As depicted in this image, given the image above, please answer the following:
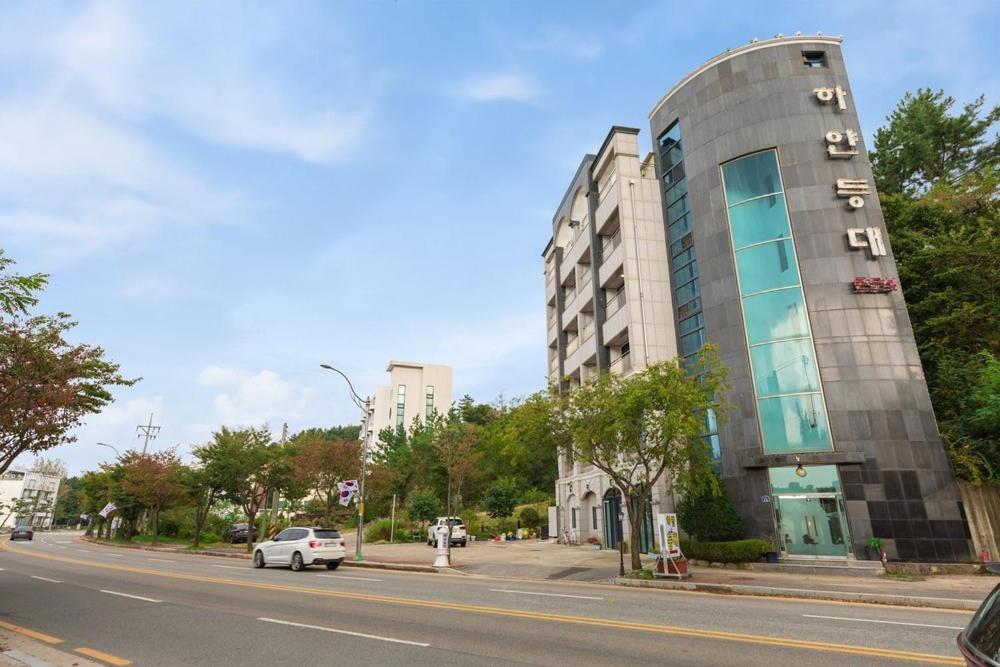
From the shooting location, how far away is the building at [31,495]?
114812mm

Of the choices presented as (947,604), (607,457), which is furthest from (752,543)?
(947,604)

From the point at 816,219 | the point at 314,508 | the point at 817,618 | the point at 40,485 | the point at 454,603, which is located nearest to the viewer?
the point at 817,618

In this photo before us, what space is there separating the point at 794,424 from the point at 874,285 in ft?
23.8

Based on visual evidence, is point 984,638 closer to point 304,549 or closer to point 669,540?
point 669,540

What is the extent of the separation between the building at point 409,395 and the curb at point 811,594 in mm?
76650

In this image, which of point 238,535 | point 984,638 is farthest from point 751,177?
point 238,535

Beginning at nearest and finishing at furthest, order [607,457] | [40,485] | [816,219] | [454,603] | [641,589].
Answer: [454,603] → [641,589] → [607,457] → [816,219] → [40,485]

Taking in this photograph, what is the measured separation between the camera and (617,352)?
34094mm

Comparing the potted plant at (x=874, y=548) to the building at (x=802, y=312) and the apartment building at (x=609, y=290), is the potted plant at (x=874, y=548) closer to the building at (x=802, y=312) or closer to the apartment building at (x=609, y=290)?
the building at (x=802, y=312)

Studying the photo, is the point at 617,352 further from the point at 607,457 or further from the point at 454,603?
the point at 454,603

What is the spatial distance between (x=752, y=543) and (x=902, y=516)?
19.1 ft

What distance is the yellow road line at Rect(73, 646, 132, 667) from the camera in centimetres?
755

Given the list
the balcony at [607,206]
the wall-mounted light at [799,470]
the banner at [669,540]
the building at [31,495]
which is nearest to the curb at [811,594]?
the banner at [669,540]

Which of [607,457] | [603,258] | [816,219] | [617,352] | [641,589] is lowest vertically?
[641,589]
